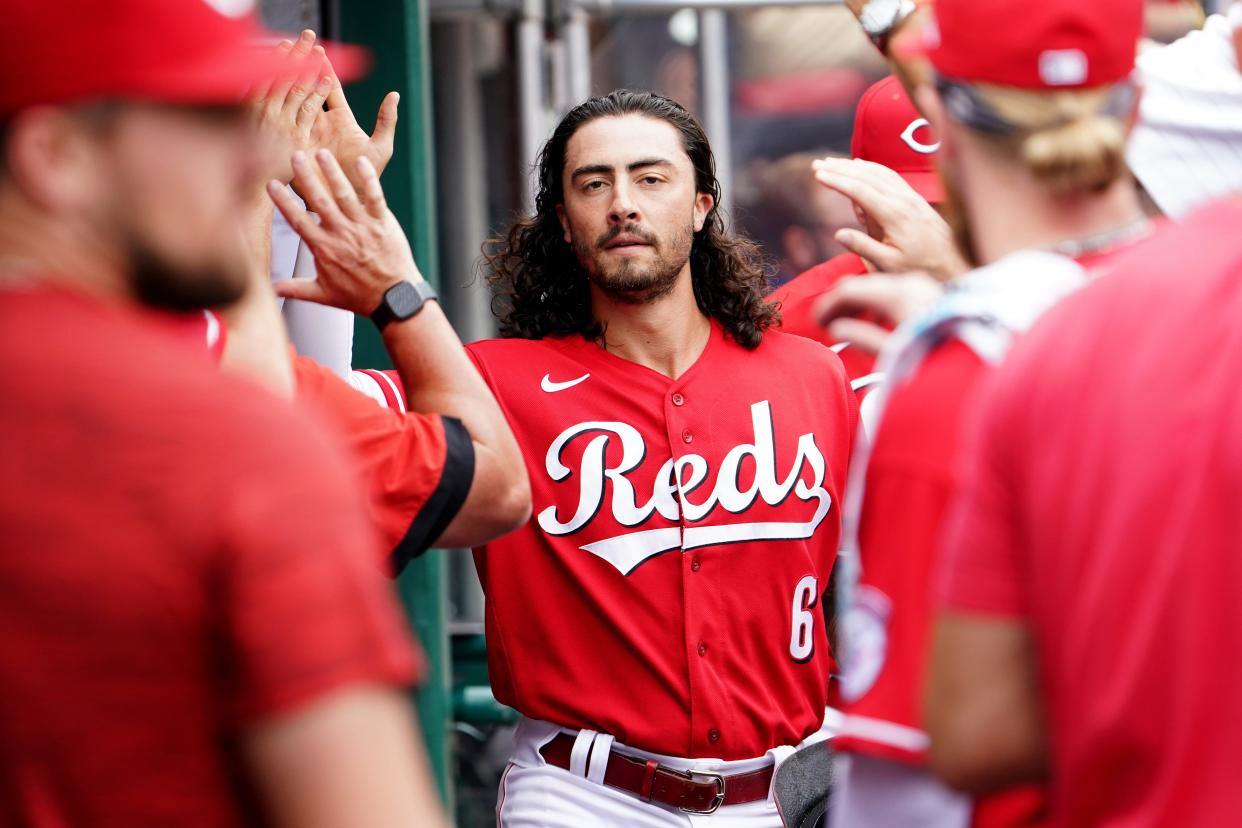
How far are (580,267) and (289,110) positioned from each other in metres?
1.26

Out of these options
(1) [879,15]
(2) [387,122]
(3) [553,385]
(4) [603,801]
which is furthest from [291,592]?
(3) [553,385]

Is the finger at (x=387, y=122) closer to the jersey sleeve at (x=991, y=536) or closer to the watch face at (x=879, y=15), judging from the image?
the watch face at (x=879, y=15)

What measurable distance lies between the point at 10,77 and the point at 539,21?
4848mm

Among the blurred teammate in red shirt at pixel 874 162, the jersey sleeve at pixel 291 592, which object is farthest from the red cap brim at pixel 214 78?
the blurred teammate in red shirt at pixel 874 162

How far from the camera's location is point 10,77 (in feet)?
4.32

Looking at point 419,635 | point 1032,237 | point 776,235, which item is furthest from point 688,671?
point 776,235

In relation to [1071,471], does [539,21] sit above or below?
above

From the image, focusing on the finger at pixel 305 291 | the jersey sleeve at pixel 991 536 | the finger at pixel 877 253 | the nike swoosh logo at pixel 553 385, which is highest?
the finger at pixel 877 253

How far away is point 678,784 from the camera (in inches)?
128

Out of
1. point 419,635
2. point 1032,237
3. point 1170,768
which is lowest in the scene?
point 419,635

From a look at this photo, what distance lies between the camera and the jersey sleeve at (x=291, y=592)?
126 centimetres

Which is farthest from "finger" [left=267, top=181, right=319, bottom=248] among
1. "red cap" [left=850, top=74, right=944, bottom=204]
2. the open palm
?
"red cap" [left=850, top=74, right=944, bottom=204]

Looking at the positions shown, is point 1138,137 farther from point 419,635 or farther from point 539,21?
point 539,21

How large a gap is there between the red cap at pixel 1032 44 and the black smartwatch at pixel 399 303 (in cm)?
104
